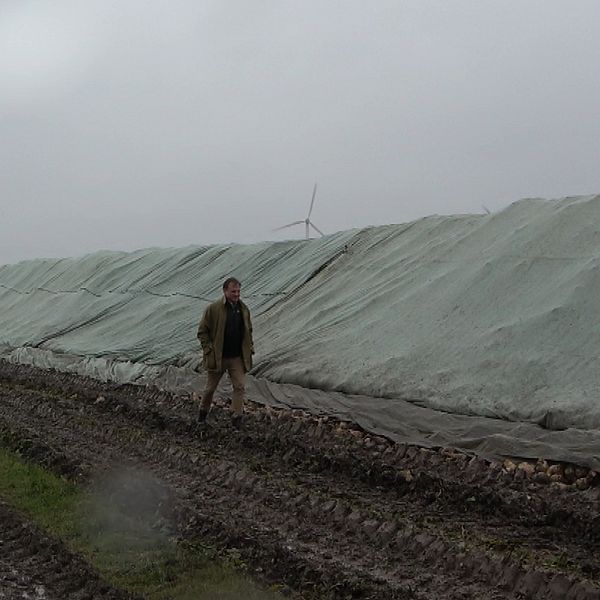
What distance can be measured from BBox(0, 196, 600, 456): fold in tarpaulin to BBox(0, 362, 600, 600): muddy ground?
0.65 meters

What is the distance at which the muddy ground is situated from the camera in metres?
5.02

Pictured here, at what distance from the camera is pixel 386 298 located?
38.5 ft

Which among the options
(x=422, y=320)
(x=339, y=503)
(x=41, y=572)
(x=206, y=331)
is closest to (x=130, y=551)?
(x=41, y=572)

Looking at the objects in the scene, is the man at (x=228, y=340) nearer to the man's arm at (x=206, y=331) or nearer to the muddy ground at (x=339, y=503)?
the man's arm at (x=206, y=331)

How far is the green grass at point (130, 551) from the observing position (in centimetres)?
498

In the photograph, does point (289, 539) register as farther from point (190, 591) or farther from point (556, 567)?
point (556, 567)

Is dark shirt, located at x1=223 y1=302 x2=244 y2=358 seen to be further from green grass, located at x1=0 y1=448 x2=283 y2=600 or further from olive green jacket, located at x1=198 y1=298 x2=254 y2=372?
green grass, located at x1=0 y1=448 x2=283 y2=600

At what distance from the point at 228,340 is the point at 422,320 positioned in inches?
96.7

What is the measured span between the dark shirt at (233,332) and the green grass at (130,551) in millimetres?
2485

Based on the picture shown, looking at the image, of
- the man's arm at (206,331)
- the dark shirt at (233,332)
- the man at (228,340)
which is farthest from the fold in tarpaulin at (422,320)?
the man's arm at (206,331)

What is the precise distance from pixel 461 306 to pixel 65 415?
199 inches

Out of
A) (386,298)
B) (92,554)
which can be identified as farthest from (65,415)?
(92,554)

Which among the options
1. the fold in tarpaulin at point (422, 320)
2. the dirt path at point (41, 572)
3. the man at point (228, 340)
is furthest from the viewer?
the man at point (228, 340)

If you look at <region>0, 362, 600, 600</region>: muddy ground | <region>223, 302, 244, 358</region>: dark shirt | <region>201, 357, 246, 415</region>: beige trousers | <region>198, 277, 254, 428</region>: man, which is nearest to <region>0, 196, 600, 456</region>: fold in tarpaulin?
<region>0, 362, 600, 600</region>: muddy ground
